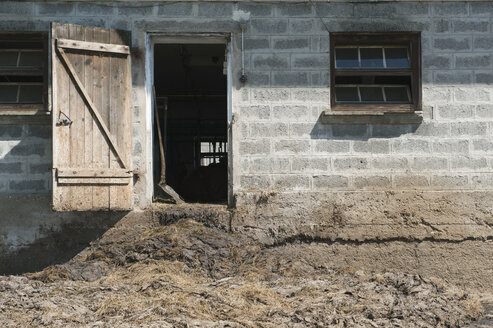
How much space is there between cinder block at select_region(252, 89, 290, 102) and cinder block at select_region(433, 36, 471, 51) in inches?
81.7

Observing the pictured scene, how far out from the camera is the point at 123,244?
6992mm

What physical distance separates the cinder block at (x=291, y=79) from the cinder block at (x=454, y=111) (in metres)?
1.77

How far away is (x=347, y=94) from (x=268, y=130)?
1.18 metres

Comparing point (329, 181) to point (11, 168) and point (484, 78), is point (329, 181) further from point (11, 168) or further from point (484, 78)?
point (11, 168)

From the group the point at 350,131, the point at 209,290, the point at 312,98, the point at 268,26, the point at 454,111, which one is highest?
the point at 268,26

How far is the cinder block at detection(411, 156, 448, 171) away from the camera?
23.9 feet

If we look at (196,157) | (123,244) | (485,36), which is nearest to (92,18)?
(123,244)

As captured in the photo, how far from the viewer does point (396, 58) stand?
24.5 ft

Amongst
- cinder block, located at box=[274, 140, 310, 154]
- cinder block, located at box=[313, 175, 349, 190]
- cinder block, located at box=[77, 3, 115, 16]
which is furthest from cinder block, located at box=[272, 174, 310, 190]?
cinder block, located at box=[77, 3, 115, 16]

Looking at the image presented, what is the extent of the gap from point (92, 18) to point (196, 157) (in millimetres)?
8284

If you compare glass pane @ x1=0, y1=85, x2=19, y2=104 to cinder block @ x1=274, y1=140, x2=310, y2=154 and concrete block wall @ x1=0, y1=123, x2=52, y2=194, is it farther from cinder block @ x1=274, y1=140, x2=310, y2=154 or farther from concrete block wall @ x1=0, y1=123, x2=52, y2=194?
cinder block @ x1=274, y1=140, x2=310, y2=154

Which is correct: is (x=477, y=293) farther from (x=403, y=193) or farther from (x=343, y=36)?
(x=343, y=36)

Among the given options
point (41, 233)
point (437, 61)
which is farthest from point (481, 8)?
point (41, 233)

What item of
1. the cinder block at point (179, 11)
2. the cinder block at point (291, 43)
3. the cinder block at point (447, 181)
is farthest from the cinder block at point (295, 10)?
the cinder block at point (447, 181)
